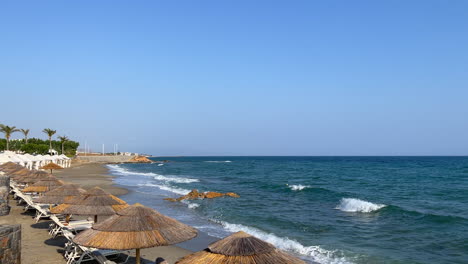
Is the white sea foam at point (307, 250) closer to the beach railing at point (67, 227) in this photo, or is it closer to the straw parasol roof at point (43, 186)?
the beach railing at point (67, 227)

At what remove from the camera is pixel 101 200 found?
37.3ft

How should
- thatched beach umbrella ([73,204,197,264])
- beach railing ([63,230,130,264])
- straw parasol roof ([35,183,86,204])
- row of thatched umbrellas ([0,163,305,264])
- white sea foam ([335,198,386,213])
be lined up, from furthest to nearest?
white sea foam ([335,198,386,213]) → straw parasol roof ([35,183,86,204]) → beach railing ([63,230,130,264]) → thatched beach umbrella ([73,204,197,264]) → row of thatched umbrellas ([0,163,305,264])

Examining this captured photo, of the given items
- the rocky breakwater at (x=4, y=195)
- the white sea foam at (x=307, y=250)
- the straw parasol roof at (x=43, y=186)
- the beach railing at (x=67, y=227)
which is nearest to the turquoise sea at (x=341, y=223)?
the white sea foam at (x=307, y=250)

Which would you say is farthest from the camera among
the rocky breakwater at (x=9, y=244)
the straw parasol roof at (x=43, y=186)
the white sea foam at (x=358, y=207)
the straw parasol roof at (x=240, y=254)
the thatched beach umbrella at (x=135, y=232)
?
the white sea foam at (x=358, y=207)

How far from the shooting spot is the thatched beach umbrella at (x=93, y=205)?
11.0 metres

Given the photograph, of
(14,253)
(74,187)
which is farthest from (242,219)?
(14,253)

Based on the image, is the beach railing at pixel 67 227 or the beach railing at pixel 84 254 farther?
the beach railing at pixel 67 227

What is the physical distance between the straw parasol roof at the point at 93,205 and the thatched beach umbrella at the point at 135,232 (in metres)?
3.14

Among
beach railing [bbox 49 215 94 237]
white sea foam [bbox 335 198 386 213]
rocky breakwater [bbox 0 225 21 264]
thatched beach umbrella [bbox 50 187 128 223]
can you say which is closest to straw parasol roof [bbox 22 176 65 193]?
beach railing [bbox 49 215 94 237]

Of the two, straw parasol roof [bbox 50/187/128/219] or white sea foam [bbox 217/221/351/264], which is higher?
straw parasol roof [bbox 50/187/128/219]

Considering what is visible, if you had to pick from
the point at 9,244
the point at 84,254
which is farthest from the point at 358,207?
the point at 9,244

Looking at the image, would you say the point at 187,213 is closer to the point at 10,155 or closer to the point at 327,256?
the point at 327,256

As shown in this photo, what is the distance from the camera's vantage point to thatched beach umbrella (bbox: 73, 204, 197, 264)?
290 inches

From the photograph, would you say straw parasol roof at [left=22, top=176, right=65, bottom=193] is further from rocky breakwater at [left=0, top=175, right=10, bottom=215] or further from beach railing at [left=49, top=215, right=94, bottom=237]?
rocky breakwater at [left=0, top=175, right=10, bottom=215]
